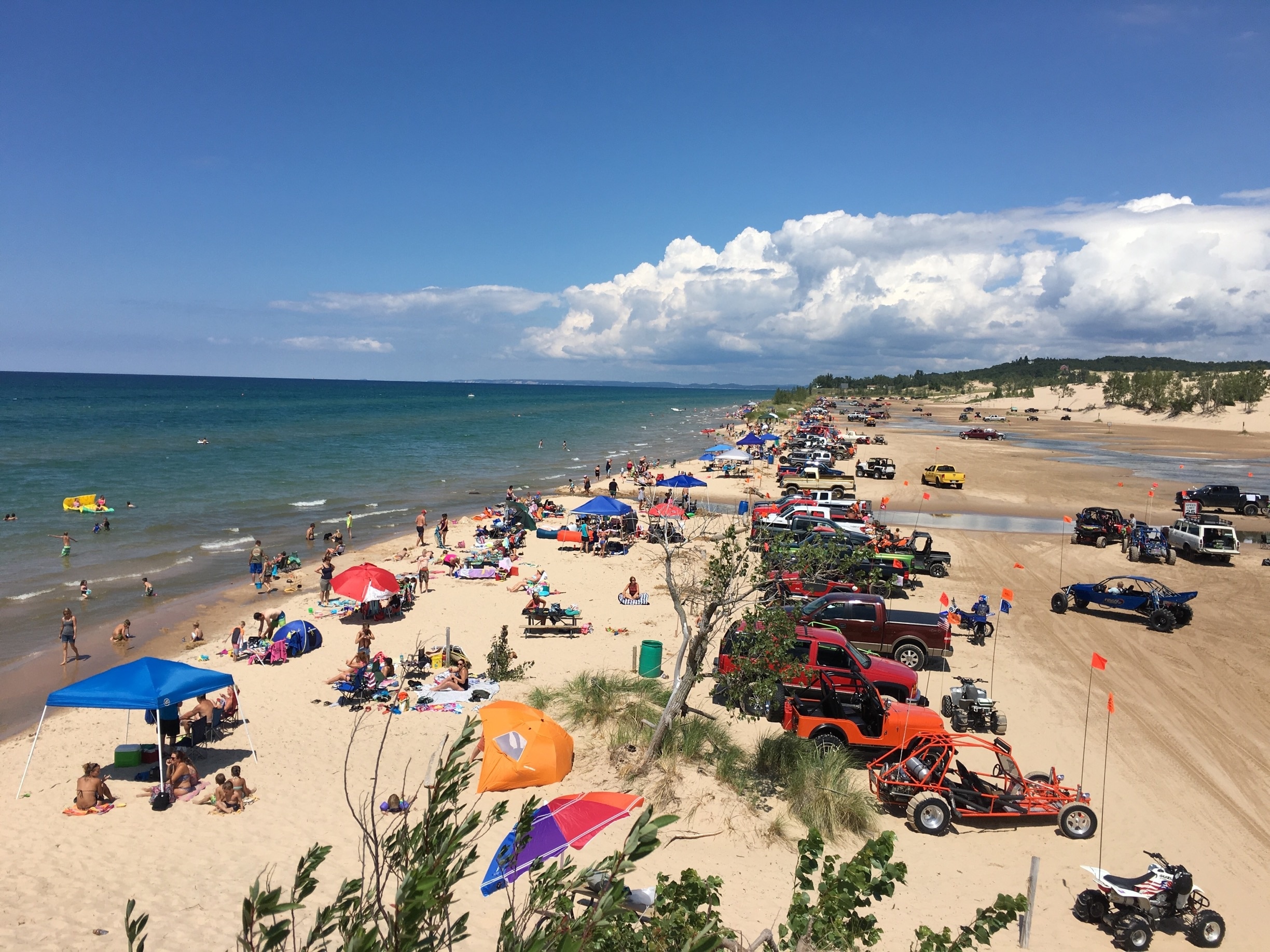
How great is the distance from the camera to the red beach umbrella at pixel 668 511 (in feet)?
86.8

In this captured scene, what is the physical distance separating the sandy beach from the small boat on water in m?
17.7

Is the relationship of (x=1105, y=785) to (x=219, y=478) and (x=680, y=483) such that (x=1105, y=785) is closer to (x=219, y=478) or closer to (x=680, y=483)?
(x=680, y=483)

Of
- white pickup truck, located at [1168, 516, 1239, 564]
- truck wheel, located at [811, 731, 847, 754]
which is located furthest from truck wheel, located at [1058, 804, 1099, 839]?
white pickup truck, located at [1168, 516, 1239, 564]

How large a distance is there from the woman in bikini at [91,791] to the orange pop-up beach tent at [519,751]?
522cm

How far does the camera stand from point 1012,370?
651ft

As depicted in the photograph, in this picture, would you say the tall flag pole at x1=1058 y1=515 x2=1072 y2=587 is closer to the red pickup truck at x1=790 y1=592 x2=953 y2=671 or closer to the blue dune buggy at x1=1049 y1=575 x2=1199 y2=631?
the blue dune buggy at x1=1049 y1=575 x2=1199 y2=631

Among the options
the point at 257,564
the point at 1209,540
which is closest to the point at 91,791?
the point at 257,564

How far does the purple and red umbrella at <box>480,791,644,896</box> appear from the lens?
768cm

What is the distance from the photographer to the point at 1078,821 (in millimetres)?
9562

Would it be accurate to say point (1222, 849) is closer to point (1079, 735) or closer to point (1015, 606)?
point (1079, 735)

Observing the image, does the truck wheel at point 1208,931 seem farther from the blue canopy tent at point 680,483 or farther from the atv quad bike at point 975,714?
the blue canopy tent at point 680,483

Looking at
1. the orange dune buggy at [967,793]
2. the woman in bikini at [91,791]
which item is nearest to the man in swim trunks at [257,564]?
the woman in bikini at [91,791]

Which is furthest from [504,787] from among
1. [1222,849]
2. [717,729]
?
[1222,849]

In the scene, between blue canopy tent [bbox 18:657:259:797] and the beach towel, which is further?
blue canopy tent [bbox 18:657:259:797]
